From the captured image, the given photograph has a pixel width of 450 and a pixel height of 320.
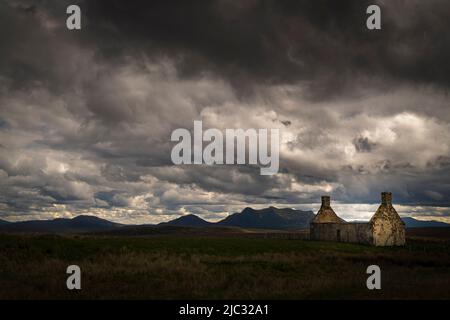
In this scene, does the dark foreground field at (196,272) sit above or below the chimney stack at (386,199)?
below

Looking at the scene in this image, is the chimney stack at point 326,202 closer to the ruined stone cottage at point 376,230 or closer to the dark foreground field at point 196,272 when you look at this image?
the ruined stone cottage at point 376,230

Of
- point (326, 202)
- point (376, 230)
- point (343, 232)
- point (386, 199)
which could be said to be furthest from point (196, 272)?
point (326, 202)

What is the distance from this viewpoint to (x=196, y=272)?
26.4 meters

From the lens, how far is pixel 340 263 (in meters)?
34.0

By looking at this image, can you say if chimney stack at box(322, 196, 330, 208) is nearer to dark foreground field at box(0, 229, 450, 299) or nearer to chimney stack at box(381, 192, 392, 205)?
chimney stack at box(381, 192, 392, 205)

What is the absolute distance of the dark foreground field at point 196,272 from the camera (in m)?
19.1

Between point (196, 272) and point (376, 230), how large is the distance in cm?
3488

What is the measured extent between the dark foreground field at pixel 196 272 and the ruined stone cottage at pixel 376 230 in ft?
44.7

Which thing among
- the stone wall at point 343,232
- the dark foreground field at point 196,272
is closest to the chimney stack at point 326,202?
the stone wall at point 343,232

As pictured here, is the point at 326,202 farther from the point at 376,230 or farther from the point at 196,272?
the point at 196,272
